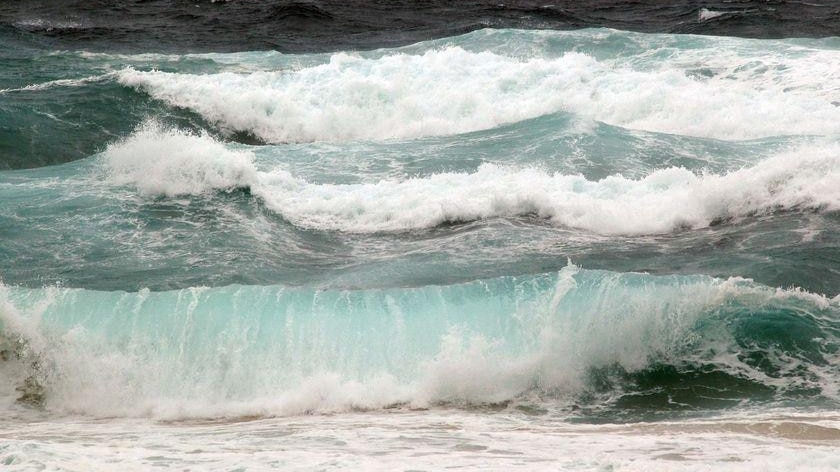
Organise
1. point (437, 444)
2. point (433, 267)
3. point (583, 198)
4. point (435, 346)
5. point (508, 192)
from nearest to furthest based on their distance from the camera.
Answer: point (437, 444) → point (435, 346) → point (433, 267) → point (583, 198) → point (508, 192)

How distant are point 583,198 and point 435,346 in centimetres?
436

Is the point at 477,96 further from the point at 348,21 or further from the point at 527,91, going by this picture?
the point at 348,21

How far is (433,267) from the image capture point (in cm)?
1059

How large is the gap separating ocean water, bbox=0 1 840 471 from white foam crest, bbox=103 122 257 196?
0.16 ft

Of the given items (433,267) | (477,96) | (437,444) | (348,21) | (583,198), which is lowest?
(437,444)

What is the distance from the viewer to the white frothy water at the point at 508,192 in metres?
11.9

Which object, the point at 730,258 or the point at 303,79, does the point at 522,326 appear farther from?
the point at 303,79

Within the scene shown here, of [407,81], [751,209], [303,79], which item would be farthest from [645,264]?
[303,79]

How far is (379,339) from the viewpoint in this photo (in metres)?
8.77

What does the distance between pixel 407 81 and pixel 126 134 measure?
5598 millimetres

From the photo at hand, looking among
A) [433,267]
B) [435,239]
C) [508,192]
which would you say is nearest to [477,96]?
[508,192]

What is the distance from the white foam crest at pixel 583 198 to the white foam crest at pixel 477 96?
3616 mm

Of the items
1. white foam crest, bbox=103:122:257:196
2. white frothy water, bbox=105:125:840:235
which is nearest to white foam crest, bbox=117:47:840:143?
white frothy water, bbox=105:125:840:235

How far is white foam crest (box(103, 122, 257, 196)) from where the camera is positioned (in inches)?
525
